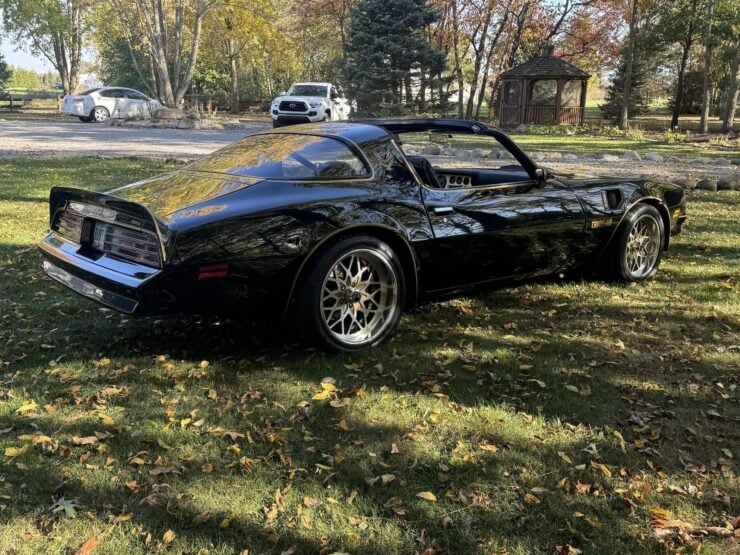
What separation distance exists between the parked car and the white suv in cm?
615

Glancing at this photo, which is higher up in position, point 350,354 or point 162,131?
point 162,131

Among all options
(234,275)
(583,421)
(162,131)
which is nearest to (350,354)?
(234,275)

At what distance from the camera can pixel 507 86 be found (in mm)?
29281

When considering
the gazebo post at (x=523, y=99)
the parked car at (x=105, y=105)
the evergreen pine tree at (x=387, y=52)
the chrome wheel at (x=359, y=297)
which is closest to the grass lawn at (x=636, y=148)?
the gazebo post at (x=523, y=99)

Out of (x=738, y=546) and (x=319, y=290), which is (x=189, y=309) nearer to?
(x=319, y=290)

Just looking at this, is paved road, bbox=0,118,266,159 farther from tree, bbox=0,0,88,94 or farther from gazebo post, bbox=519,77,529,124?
tree, bbox=0,0,88,94

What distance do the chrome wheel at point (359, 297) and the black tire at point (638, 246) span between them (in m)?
2.19

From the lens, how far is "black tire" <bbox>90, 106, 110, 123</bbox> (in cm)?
2454

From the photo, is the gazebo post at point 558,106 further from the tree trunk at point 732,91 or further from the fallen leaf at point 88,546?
the fallen leaf at point 88,546

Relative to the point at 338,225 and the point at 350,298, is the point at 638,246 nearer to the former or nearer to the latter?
the point at 350,298

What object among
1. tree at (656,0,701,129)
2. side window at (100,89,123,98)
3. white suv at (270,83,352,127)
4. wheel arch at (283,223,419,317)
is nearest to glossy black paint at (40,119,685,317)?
wheel arch at (283,223,419,317)

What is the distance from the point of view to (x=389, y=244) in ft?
12.9

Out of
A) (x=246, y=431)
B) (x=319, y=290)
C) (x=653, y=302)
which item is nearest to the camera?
(x=246, y=431)

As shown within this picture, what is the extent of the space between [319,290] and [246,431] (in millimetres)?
947
